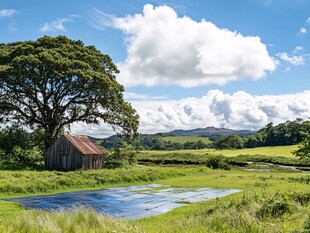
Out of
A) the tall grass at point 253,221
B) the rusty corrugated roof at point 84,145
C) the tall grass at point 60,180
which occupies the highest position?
the rusty corrugated roof at point 84,145

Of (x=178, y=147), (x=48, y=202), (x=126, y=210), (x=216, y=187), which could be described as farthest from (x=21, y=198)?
(x=178, y=147)

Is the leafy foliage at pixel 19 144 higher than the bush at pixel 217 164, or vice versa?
the leafy foliage at pixel 19 144

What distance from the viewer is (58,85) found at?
4378 cm

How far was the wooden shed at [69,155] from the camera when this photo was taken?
41500mm

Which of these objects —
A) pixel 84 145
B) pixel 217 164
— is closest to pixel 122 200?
pixel 84 145

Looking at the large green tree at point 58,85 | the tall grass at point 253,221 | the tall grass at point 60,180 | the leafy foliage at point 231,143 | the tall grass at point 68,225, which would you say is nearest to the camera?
the tall grass at point 68,225

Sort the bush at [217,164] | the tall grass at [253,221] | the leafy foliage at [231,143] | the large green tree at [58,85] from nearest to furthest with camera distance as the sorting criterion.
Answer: the tall grass at [253,221] → the large green tree at [58,85] → the bush at [217,164] → the leafy foliage at [231,143]

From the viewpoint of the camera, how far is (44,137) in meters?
45.9

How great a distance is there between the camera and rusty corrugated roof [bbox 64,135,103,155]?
139 ft

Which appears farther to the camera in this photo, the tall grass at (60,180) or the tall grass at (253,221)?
the tall grass at (60,180)

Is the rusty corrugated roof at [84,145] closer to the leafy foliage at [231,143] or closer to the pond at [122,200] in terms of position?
the pond at [122,200]

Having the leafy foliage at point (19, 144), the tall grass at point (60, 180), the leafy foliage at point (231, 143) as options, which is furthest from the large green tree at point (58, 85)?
the leafy foliage at point (231, 143)

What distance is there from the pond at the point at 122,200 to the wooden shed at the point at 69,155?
14.5 metres

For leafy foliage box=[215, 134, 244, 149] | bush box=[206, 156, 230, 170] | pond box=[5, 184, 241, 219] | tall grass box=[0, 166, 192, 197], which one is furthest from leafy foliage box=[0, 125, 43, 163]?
leafy foliage box=[215, 134, 244, 149]
